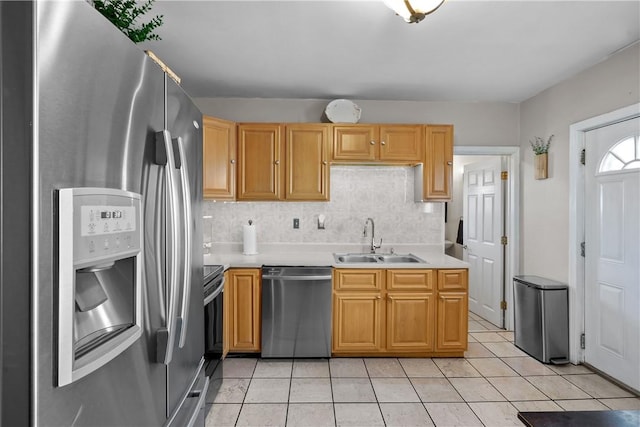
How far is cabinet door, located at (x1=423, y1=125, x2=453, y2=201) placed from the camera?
3578mm

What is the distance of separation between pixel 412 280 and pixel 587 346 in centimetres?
161

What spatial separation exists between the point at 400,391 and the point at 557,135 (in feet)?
9.10

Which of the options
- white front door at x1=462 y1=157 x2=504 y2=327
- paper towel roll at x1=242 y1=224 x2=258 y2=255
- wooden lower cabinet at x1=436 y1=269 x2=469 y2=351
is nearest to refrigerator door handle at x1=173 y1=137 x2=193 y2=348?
paper towel roll at x1=242 y1=224 x2=258 y2=255

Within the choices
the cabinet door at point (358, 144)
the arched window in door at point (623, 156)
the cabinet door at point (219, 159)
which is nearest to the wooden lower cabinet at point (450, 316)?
the cabinet door at point (358, 144)

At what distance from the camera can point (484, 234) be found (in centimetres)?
434

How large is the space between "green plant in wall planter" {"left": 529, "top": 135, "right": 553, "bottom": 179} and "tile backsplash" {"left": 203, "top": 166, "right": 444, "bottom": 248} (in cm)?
101

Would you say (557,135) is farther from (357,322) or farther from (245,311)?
(245,311)

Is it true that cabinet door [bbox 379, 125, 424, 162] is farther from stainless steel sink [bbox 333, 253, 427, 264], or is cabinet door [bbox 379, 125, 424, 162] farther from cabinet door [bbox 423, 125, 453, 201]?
stainless steel sink [bbox 333, 253, 427, 264]

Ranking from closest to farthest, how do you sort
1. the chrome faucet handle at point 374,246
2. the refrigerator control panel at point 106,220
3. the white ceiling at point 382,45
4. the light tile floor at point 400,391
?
the refrigerator control panel at point 106,220
the white ceiling at point 382,45
the light tile floor at point 400,391
the chrome faucet handle at point 374,246

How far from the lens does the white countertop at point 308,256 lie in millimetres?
3217

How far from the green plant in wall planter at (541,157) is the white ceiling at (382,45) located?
1.77 ft

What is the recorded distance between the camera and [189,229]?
1149 millimetres

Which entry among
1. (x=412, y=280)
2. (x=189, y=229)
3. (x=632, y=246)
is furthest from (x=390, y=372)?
A: (x=189, y=229)

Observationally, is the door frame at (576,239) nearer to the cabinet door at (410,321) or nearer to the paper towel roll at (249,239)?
the cabinet door at (410,321)
